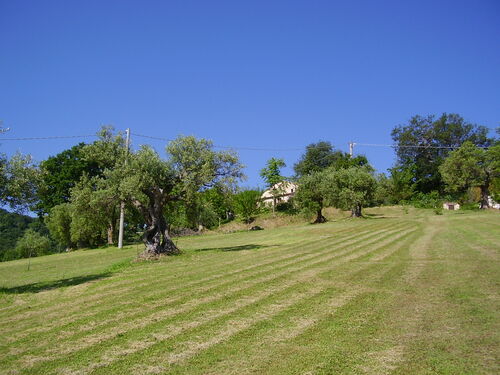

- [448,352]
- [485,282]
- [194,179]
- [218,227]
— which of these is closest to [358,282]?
[485,282]

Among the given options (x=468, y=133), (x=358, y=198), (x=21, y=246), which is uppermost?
(x=468, y=133)

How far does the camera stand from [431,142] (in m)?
87.1

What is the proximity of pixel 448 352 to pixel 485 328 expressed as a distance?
1.56 meters

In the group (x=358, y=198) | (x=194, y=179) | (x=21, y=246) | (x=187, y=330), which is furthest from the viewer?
(x=21, y=246)

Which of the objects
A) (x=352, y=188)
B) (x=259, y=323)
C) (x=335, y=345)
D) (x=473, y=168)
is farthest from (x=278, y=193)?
(x=335, y=345)

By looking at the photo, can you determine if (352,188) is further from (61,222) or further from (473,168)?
(61,222)

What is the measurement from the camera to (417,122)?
88625 millimetres

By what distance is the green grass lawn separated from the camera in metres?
6.19

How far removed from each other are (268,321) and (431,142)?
3488 inches

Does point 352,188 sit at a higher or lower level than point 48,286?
higher

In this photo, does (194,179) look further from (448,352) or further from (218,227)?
(218,227)

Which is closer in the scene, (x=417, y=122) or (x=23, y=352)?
(x=23, y=352)

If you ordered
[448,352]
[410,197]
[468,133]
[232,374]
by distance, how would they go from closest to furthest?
[232,374], [448,352], [410,197], [468,133]

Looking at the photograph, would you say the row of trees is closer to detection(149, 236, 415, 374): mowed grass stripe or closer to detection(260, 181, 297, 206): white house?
detection(260, 181, 297, 206): white house
